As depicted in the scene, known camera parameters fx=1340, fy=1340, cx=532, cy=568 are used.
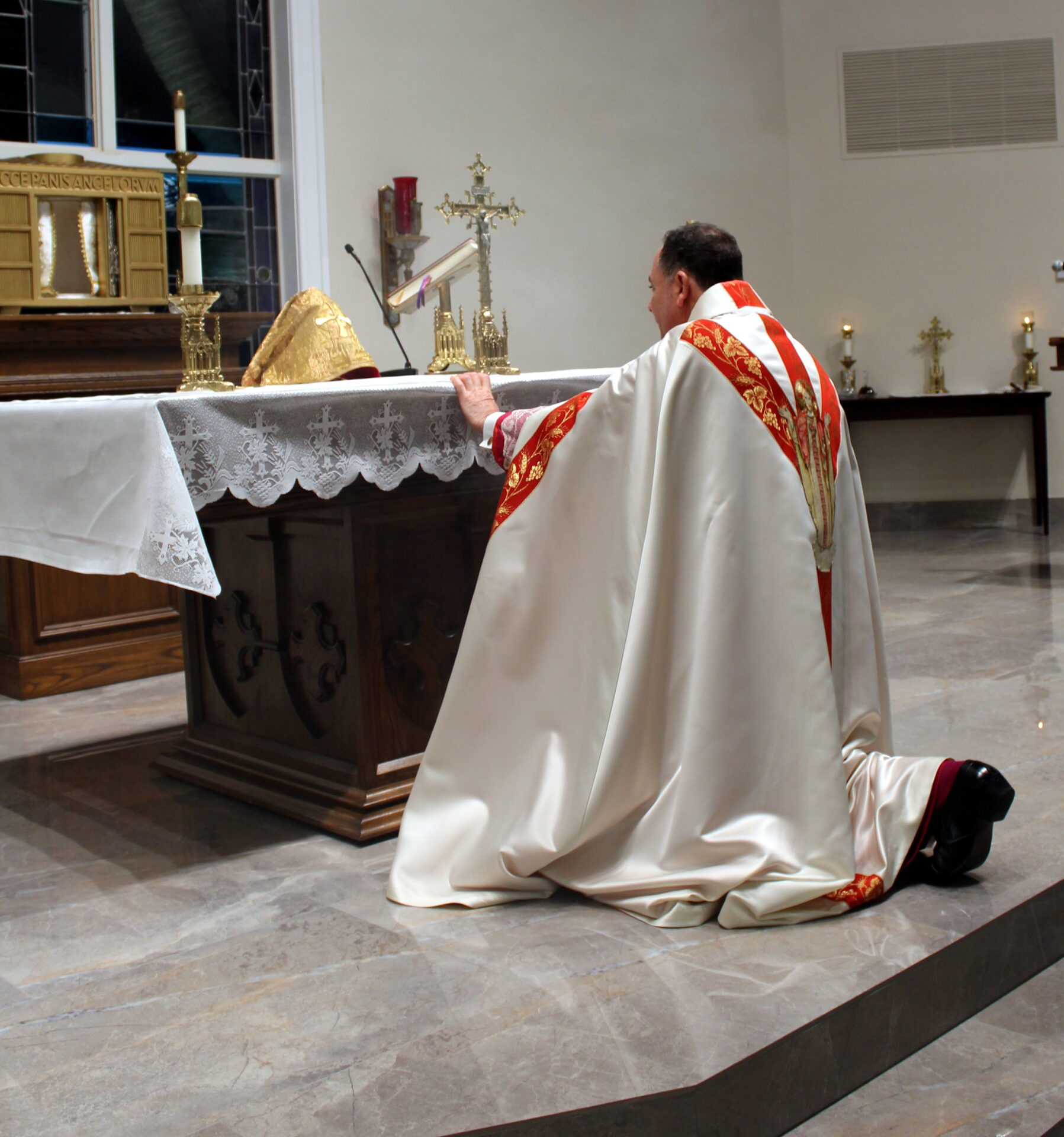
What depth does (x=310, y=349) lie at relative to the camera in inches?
133

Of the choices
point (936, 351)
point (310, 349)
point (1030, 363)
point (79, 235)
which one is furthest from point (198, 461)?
point (1030, 363)

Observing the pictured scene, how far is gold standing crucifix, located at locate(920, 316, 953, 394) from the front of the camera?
8625 millimetres

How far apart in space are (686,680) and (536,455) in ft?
1.90

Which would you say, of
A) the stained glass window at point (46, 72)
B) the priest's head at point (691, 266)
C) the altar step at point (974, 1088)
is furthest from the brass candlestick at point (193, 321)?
the stained glass window at point (46, 72)

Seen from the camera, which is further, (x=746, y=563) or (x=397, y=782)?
(x=397, y=782)

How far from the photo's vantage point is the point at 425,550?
3.24 m

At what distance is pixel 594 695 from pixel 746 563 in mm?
389

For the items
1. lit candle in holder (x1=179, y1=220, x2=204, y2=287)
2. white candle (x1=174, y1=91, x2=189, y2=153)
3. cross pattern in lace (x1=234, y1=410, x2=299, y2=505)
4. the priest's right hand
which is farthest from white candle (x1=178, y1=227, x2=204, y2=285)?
the priest's right hand

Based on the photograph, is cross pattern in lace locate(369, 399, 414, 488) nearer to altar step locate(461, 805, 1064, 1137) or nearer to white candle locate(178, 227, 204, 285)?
white candle locate(178, 227, 204, 285)

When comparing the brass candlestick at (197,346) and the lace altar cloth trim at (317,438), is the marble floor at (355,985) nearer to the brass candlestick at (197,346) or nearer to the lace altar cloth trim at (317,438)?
the lace altar cloth trim at (317,438)

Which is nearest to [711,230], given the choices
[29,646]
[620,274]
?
[29,646]

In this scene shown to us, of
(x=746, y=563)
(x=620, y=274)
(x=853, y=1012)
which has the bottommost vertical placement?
(x=853, y=1012)

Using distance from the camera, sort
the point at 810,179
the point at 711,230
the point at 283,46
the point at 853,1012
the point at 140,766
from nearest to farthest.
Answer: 1. the point at 853,1012
2. the point at 711,230
3. the point at 140,766
4. the point at 283,46
5. the point at 810,179

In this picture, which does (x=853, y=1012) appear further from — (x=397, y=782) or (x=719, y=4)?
(x=719, y=4)
